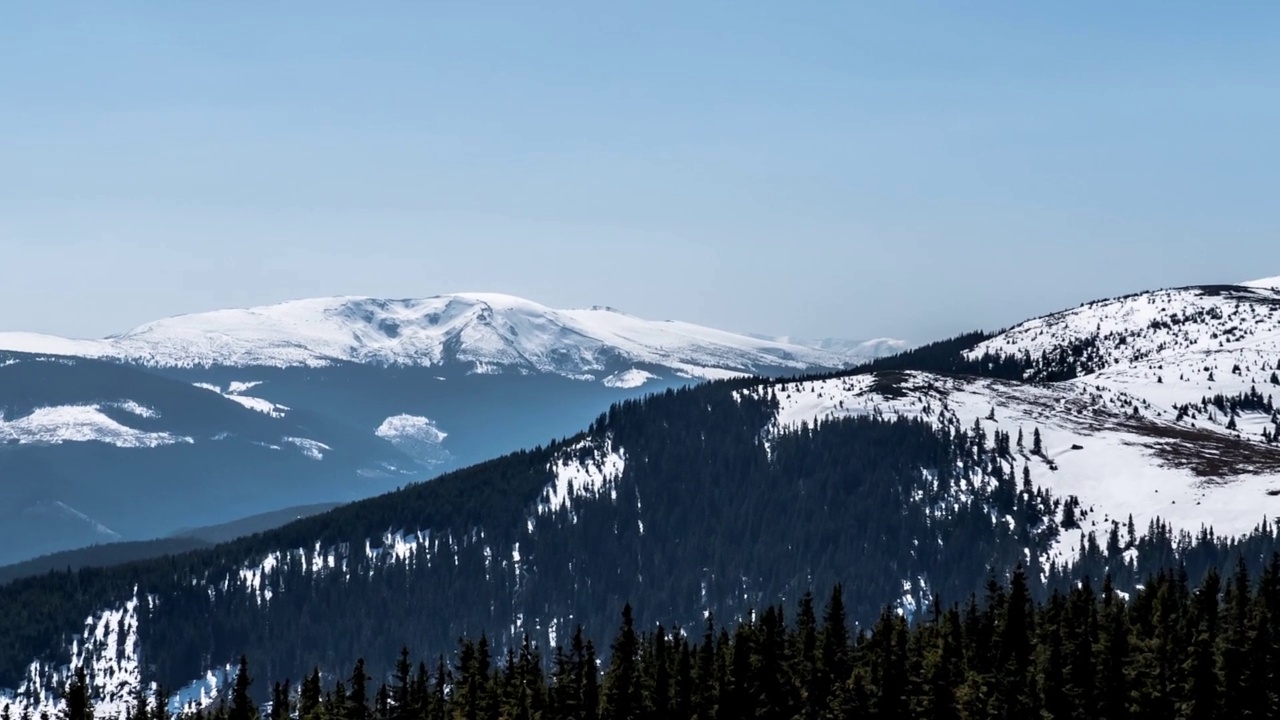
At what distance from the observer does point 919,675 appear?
126875mm

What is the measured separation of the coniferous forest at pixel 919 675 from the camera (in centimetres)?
12088

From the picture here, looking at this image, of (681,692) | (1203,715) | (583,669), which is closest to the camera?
(1203,715)

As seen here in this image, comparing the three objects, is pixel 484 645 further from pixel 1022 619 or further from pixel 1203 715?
pixel 1203 715

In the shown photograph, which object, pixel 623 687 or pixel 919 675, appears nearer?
pixel 623 687

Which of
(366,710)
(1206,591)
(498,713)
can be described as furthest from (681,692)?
(1206,591)

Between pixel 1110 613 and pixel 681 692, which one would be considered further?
pixel 1110 613

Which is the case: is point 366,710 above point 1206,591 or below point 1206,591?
below

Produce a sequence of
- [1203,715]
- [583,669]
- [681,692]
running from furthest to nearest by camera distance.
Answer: [583,669], [681,692], [1203,715]

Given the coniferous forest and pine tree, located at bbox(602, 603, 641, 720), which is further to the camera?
pine tree, located at bbox(602, 603, 641, 720)

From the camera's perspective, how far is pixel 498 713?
129125 mm

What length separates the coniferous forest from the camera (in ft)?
397

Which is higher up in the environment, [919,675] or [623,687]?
[919,675]

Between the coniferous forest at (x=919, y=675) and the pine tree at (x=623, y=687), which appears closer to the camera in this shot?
the coniferous forest at (x=919, y=675)

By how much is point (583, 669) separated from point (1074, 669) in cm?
4061
